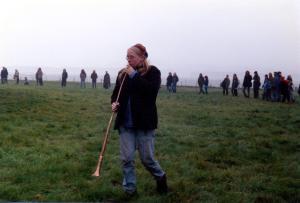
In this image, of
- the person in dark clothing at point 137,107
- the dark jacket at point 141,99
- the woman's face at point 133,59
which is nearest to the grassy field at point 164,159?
the person in dark clothing at point 137,107

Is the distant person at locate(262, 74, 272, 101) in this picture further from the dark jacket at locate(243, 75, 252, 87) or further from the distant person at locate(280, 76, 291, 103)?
the dark jacket at locate(243, 75, 252, 87)

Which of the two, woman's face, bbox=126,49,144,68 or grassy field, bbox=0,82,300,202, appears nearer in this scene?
woman's face, bbox=126,49,144,68

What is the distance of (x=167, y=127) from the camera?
14.7 m

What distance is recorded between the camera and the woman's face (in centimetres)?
654

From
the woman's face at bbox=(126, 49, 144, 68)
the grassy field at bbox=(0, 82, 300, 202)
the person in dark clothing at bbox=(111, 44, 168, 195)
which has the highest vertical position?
the woman's face at bbox=(126, 49, 144, 68)

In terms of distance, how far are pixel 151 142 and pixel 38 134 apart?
6.40m

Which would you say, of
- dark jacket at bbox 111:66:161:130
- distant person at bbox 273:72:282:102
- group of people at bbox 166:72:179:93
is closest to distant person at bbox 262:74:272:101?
distant person at bbox 273:72:282:102

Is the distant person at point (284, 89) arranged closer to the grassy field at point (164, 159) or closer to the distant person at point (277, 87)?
the distant person at point (277, 87)

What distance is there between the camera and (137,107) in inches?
258

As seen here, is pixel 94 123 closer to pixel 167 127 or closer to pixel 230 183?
pixel 167 127

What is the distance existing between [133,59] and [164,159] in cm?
363

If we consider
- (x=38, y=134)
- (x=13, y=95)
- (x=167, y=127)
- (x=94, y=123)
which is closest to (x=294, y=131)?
(x=167, y=127)

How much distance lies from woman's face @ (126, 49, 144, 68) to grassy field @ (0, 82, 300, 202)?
183cm

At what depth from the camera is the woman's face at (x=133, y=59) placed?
6539mm
